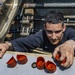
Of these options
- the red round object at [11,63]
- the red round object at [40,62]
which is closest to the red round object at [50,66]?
the red round object at [40,62]

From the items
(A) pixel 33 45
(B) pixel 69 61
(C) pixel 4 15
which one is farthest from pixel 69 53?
(C) pixel 4 15

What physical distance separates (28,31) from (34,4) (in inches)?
12.2

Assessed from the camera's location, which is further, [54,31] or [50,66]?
[54,31]

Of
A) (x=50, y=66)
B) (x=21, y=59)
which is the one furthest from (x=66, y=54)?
(x=21, y=59)

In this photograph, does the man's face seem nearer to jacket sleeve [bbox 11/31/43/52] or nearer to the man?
the man

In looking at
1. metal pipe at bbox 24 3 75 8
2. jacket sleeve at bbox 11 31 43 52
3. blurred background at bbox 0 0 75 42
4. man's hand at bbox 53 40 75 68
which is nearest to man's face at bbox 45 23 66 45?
jacket sleeve at bbox 11 31 43 52

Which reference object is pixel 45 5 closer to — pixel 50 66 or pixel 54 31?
pixel 54 31

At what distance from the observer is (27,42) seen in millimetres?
1780

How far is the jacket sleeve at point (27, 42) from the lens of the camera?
1748mm

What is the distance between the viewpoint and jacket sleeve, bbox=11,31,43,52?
1748 mm

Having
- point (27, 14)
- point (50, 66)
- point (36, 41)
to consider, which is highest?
point (50, 66)

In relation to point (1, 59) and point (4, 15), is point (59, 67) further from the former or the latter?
point (4, 15)

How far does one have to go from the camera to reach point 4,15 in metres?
2.41

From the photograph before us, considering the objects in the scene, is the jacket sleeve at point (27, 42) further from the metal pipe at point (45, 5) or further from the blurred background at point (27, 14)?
the metal pipe at point (45, 5)
